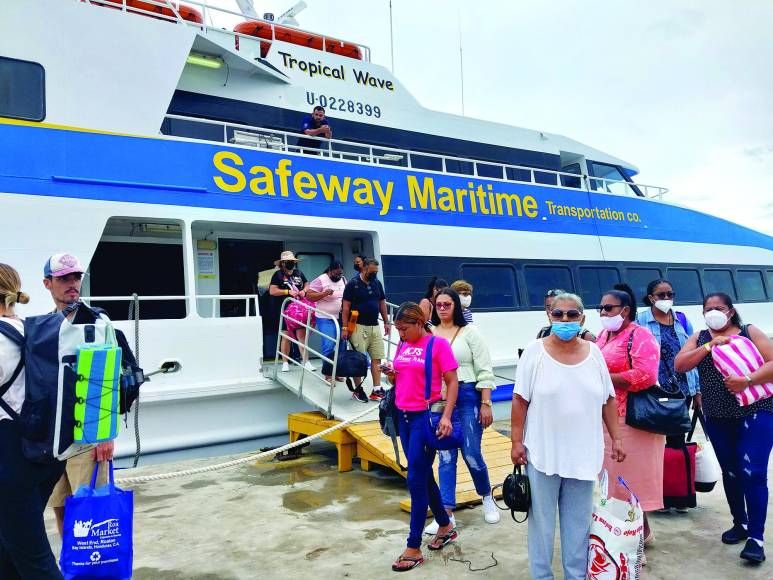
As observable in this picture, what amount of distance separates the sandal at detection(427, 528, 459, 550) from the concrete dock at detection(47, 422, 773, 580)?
4cm

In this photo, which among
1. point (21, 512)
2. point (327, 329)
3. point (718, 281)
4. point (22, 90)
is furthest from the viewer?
point (718, 281)

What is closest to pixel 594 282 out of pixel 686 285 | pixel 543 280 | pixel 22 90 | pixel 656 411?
pixel 543 280

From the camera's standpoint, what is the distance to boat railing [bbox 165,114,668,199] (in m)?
7.42

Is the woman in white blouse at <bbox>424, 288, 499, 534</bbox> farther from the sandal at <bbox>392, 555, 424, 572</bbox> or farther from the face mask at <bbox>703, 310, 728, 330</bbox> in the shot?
the face mask at <bbox>703, 310, 728, 330</bbox>

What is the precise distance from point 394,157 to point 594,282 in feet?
13.1

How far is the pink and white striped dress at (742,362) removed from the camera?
3.43m

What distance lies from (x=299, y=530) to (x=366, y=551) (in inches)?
25.2

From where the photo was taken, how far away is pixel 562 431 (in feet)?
9.05

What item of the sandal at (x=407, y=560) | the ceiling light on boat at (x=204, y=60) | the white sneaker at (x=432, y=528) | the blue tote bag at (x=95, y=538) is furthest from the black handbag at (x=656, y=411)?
the ceiling light on boat at (x=204, y=60)

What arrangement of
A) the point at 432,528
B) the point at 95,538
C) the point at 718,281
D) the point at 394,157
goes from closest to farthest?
1. the point at 95,538
2. the point at 432,528
3. the point at 394,157
4. the point at 718,281

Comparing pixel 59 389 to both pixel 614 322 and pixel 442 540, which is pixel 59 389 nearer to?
pixel 442 540

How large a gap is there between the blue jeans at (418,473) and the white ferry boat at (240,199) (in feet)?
9.62

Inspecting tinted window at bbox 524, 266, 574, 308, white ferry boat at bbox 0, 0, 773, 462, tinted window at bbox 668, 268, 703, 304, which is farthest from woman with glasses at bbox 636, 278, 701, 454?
tinted window at bbox 668, 268, 703, 304

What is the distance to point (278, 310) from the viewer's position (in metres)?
7.14
